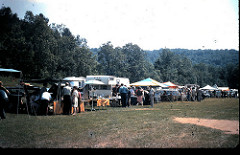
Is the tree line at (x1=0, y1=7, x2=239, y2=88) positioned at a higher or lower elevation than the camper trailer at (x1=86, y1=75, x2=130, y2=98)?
higher

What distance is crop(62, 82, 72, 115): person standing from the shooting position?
12.3 meters

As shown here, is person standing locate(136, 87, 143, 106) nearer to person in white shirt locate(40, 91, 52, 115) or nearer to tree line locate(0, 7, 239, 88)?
tree line locate(0, 7, 239, 88)

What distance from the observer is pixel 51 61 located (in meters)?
10.9

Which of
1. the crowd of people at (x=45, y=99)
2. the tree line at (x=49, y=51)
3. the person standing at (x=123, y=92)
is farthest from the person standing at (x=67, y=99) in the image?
the person standing at (x=123, y=92)

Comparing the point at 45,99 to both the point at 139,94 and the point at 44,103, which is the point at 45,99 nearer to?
the point at 44,103

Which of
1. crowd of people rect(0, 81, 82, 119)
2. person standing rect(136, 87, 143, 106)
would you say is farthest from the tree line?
person standing rect(136, 87, 143, 106)

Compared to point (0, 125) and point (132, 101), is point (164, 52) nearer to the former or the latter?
point (132, 101)

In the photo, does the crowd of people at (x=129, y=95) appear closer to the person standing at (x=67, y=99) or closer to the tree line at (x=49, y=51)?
the tree line at (x=49, y=51)

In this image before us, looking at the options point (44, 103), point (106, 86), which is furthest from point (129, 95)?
point (44, 103)

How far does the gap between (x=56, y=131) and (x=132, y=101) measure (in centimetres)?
1391

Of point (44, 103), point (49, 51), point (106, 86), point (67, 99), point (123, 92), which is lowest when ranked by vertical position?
point (44, 103)

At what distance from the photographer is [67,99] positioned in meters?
12.5

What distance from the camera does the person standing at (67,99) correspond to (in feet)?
40.3
